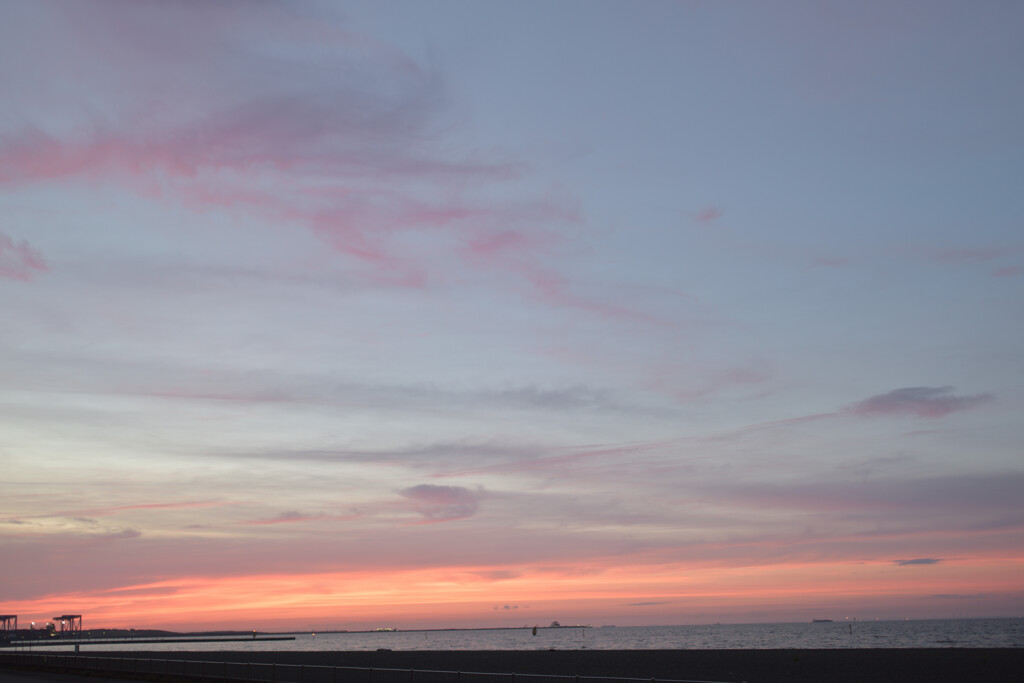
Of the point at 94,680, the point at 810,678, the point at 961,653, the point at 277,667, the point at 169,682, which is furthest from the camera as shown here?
the point at 961,653

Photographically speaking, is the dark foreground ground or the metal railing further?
the dark foreground ground

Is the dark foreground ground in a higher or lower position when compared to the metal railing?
lower

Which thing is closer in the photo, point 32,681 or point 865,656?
point 32,681

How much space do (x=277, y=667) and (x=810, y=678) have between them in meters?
41.0

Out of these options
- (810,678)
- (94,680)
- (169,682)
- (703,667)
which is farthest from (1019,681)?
(94,680)

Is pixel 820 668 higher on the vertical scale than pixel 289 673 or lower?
lower

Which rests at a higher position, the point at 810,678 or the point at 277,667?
the point at 277,667

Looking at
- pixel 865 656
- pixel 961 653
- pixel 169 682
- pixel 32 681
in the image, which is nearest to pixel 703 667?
pixel 865 656

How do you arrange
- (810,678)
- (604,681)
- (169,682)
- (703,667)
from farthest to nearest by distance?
(703,667) → (810,678) → (169,682) → (604,681)

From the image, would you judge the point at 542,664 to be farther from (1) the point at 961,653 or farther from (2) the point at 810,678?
(1) the point at 961,653

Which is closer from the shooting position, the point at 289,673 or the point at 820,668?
the point at 289,673

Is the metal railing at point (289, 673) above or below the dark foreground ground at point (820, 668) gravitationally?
above

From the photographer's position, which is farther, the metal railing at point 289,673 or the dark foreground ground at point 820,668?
the dark foreground ground at point 820,668

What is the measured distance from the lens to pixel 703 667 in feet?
263
